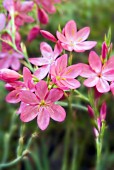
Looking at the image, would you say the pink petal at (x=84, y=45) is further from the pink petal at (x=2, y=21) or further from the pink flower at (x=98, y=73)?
the pink petal at (x=2, y=21)

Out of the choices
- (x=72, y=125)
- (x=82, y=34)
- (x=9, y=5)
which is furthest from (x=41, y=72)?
(x=72, y=125)

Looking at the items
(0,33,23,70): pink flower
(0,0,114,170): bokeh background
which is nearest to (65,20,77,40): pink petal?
(0,33,23,70): pink flower

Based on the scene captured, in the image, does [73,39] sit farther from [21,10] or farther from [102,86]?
[21,10]

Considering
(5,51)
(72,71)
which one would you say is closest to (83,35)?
(72,71)

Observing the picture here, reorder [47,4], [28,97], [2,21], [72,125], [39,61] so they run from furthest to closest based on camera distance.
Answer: [72,125] → [47,4] → [2,21] → [39,61] → [28,97]

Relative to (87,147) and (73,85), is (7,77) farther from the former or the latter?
(87,147)

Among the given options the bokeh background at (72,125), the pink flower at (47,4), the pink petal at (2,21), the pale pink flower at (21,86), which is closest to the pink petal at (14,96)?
the pale pink flower at (21,86)

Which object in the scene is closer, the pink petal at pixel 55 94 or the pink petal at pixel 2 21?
the pink petal at pixel 55 94
